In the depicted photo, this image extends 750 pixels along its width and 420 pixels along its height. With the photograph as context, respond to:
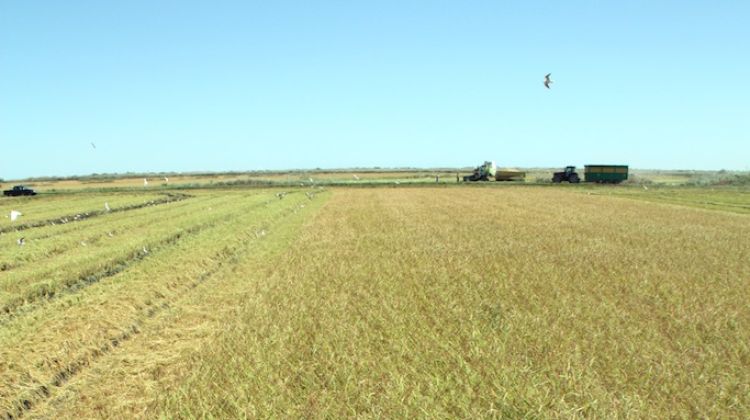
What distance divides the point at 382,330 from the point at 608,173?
6503cm

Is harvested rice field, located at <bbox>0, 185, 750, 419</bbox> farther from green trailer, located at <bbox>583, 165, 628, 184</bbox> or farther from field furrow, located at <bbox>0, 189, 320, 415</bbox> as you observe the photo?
green trailer, located at <bbox>583, 165, 628, 184</bbox>

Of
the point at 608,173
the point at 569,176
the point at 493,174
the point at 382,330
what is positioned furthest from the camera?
the point at 493,174

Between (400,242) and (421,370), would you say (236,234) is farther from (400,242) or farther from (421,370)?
(421,370)

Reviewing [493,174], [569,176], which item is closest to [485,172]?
[493,174]

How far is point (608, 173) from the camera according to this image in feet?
213

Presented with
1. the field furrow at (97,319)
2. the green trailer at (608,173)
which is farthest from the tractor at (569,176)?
the field furrow at (97,319)

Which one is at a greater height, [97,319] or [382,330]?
[382,330]

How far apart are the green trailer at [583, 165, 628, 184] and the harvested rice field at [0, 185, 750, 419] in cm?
5188

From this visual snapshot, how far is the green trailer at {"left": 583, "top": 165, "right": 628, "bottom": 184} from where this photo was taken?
2552 inches

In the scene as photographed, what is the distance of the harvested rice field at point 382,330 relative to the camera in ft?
17.8

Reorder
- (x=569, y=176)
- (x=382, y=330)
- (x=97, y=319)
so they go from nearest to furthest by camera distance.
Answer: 1. (x=382, y=330)
2. (x=97, y=319)
3. (x=569, y=176)

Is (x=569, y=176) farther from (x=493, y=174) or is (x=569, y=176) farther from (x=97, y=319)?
(x=97, y=319)

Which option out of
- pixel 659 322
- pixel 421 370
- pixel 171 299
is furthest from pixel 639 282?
pixel 171 299

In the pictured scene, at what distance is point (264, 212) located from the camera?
97.2ft
